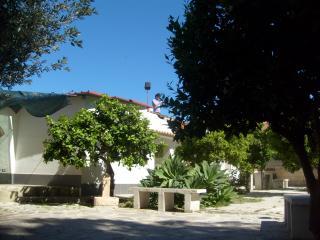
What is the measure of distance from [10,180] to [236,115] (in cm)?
1382

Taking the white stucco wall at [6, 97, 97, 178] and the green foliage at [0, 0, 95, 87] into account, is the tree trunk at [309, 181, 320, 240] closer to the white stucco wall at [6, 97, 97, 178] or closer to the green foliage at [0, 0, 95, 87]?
the green foliage at [0, 0, 95, 87]

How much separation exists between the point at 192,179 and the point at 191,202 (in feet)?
5.20

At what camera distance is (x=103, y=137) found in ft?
47.8

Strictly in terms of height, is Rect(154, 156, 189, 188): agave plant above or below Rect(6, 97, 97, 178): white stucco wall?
below

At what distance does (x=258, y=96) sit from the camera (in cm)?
555

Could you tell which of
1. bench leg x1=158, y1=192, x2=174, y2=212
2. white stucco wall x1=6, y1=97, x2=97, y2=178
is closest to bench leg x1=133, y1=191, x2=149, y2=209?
bench leg x1=158, y1=192, x2=174, y2=212

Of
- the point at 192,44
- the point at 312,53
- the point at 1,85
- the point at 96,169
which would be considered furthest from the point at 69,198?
the point at 312,53

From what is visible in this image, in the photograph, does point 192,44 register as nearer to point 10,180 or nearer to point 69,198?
point 69,198

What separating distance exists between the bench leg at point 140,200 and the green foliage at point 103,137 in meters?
0.97

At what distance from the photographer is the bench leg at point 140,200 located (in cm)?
1472

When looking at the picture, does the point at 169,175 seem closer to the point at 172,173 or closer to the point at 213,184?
the point at 172,173

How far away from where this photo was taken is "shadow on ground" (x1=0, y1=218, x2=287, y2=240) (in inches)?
352

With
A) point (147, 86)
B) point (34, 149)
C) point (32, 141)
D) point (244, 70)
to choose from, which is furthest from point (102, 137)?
point (147, 86)

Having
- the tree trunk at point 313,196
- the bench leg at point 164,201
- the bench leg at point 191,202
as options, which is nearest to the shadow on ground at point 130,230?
the tree trunk at point 313,196
